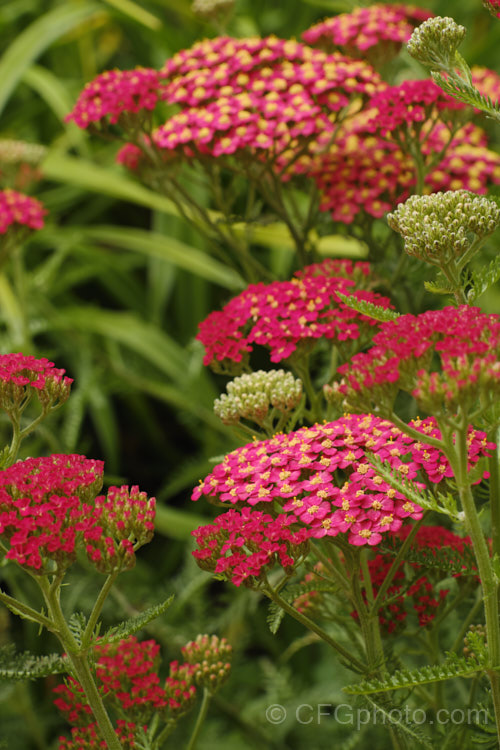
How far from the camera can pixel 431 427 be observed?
2.88 ft

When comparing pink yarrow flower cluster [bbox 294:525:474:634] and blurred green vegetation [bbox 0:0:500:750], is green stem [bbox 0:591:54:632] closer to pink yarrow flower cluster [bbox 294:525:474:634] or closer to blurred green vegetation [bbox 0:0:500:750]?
pink yarrow flower cluster [bbox 294:525:474:634]

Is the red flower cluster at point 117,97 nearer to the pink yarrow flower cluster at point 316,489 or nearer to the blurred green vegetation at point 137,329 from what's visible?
the blurred green vegetation at point 137,329

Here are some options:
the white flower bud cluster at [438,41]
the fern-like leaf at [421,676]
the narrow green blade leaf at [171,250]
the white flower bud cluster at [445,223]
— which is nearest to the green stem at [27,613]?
the fern-like leaf at [421,676]

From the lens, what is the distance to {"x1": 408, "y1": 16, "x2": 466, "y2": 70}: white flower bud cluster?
36.9 inches

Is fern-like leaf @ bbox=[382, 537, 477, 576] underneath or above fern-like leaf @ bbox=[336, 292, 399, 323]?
underneath

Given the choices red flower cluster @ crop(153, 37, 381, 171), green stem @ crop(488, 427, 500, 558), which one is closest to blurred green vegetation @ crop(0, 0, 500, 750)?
red flower cluster @ crop(153, 37, 381, 171)

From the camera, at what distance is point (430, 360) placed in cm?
79

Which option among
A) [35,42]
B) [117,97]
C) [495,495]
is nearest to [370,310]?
[495,495]

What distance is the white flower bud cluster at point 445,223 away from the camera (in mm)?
899

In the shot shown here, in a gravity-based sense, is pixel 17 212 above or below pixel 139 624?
above

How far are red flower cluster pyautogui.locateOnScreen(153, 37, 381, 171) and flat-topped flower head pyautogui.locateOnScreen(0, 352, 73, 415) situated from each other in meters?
0.48

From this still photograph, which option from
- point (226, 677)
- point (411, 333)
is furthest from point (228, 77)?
point (226, 677)

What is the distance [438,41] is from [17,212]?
93 cm

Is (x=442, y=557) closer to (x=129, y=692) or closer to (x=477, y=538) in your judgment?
(x=477, y=538)
